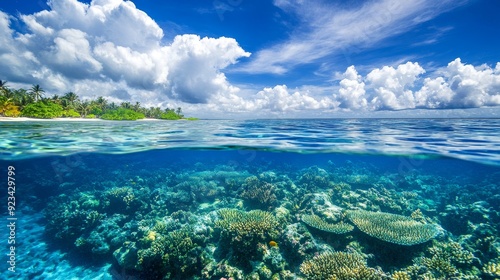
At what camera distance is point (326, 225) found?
9016mm

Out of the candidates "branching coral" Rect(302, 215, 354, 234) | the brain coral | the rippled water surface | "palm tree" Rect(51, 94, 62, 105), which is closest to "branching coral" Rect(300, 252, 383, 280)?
"branching coral" Rect(302, 215, 354, 234)

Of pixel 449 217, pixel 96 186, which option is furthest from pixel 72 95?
pixel 449 217

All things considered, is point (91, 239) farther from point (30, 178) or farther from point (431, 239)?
point (30, 178)

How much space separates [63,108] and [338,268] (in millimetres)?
73029

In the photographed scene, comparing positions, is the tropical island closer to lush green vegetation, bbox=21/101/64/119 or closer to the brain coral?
lush green vegetation, bbox=21/101/64/119

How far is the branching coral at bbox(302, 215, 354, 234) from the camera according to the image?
28.3 ft

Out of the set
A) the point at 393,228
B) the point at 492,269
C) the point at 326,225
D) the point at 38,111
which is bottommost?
the point at 492,269

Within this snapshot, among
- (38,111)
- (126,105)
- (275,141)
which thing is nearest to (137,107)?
(126,105)

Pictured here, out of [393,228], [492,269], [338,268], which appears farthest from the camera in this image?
[393,228]

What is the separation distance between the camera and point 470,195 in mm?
16219

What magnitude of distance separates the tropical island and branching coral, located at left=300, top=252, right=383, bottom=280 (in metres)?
53.7

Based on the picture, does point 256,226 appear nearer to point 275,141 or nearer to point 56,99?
point 275,141

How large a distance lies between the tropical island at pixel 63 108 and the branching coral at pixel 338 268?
5368cm

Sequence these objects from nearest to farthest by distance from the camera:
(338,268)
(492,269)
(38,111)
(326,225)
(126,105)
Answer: (338,268) < (492,269) < (326,225) < (38,111) < (126,105)
